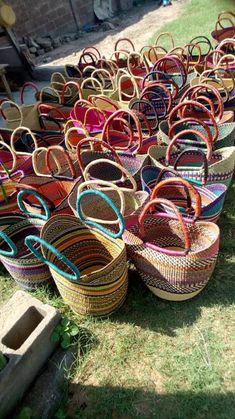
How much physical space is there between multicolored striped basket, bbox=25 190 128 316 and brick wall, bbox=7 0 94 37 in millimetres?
7134

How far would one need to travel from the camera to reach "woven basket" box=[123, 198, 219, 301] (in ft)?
6.14

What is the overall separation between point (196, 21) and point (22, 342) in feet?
24.2

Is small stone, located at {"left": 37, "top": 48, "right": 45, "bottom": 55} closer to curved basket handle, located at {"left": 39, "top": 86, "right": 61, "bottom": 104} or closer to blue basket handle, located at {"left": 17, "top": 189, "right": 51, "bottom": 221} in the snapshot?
curved basket handle, located at {"left": 39, "top": 86, "right": 61, "bottom": 104}

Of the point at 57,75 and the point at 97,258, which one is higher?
the point at 57,75

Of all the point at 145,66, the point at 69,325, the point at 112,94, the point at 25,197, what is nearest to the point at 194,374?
the point at 69,325

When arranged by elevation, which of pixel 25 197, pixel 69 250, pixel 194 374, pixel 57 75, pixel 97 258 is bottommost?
pixel 194 374

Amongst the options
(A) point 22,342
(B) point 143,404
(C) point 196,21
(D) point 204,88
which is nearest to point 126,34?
(C) point 196,21

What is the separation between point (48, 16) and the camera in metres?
8.66

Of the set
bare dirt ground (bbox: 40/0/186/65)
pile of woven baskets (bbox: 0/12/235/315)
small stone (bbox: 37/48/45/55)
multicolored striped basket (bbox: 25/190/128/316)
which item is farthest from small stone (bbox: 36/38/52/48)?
multicolored striped basket (bbox: 25/190/128/316)

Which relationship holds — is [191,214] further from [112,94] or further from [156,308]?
[112,94]

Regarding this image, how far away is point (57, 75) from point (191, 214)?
283 cm

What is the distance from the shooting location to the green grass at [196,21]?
6.65m

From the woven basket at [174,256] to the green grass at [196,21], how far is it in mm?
5203

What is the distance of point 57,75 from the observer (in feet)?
14.0
